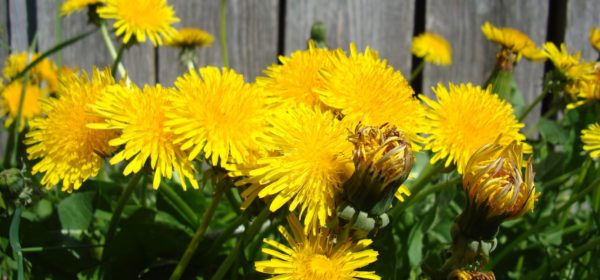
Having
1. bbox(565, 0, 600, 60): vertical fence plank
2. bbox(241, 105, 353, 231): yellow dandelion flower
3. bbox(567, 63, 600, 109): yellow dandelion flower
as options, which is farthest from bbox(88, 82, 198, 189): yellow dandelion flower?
bbox(565, 0, 600, 60): vertical fence plank

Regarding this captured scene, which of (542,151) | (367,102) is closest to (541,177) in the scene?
(542,151)

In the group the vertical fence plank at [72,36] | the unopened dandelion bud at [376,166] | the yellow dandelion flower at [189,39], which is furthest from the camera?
the vertical fence plank at [72,36]

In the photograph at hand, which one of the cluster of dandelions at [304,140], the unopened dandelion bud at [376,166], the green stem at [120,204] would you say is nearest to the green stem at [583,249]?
the cluster of dandelions at [304,140]

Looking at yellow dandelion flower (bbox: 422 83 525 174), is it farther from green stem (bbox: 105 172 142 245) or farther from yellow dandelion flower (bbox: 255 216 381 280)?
green stem (bbox: 105 172 142 245)

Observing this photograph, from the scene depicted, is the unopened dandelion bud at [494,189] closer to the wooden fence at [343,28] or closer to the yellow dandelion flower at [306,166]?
the yellow dandelion flower at [306,166]

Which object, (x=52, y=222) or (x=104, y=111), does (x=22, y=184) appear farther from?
(x=52, y=222)

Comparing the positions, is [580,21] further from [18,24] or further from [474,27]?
[18,24]

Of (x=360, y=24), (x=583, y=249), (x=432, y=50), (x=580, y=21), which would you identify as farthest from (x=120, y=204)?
(x=580, y=21)

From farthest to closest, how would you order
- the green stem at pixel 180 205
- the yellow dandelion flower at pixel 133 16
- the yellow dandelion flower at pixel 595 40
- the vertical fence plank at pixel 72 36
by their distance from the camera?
the vertical fence plank at pixel 72 36, the yellow dandelion flower at pixel 595 40, the yellow dandelion flower at pixel 133 16, the green stem at pixel 180 205
